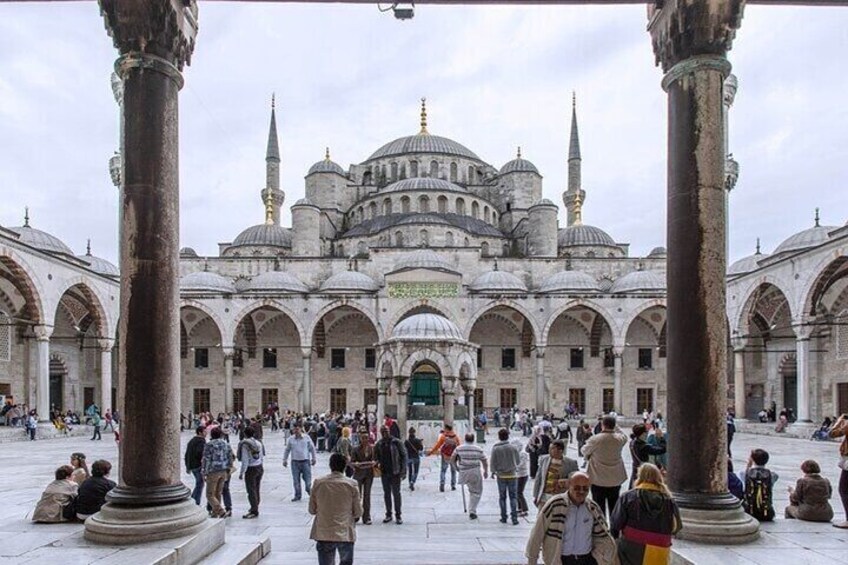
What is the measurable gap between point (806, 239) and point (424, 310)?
16.2m

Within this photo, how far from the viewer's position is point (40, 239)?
30766 millimetres

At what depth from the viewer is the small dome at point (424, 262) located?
30.0 meters

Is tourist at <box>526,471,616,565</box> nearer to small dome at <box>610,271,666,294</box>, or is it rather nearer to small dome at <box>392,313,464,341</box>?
small dome at <box>392,313,464,341</box>

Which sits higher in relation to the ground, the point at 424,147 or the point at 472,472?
the point at 424,147

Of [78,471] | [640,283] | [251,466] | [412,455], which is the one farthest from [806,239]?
[78,471]

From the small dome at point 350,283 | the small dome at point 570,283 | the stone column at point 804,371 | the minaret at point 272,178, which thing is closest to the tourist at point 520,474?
the stone column at point 804,371

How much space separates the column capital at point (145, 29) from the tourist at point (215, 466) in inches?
155

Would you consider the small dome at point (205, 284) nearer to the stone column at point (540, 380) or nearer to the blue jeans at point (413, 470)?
the stone column at point (540, 380)

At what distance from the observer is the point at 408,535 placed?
23.5ft

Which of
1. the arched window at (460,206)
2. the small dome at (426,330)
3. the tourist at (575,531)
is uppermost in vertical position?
the arched window at (460,206)

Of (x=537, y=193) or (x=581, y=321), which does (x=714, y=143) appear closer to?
(x=581, y=321)

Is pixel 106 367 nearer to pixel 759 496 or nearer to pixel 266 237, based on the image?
pixel 266 237

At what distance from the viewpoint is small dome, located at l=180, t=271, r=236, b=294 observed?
30.0 metres

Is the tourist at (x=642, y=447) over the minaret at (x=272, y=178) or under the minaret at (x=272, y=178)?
under
